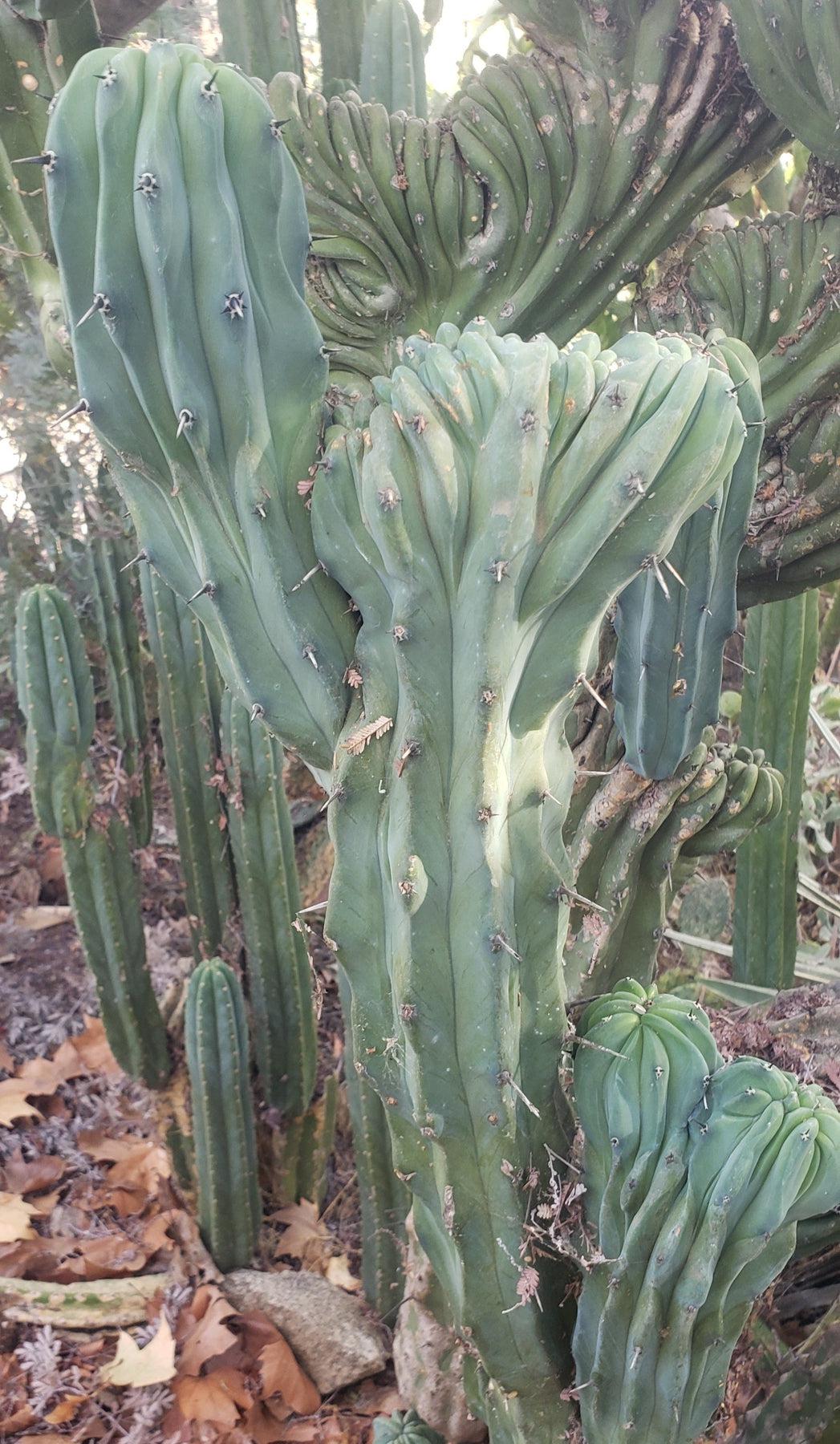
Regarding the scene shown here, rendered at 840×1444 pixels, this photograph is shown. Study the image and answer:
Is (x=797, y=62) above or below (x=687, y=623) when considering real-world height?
above

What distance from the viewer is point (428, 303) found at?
5.65 feet

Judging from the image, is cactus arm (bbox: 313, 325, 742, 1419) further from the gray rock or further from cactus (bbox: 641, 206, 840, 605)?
the gray rock

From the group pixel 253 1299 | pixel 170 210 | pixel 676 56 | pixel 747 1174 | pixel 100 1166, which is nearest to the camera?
pixel 170 210

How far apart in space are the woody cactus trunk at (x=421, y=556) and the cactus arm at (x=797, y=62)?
34 cm

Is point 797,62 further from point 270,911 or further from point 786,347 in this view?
point 270,911

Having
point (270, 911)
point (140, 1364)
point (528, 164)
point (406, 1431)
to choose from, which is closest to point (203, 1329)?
point (140, 1364)

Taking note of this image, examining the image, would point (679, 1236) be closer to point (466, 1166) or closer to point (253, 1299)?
point (466, 1166)

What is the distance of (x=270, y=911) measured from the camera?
8.98 feet

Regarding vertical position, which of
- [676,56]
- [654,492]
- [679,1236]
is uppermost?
[676,56]

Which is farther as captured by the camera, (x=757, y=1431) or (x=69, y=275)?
(x=757, y=1431)

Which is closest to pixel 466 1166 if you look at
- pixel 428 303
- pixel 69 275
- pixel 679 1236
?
pixel 679 1236

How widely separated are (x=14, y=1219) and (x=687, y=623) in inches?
90.5

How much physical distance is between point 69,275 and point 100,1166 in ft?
8.57

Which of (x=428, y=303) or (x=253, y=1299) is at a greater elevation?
(x=428, y=303)
